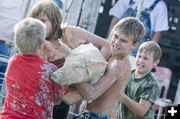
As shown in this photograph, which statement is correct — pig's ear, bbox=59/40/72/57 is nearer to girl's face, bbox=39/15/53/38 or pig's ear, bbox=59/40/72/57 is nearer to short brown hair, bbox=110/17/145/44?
girl's face, bbox=39/15/53/38

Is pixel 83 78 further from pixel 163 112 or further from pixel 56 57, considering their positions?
pixel 163 112

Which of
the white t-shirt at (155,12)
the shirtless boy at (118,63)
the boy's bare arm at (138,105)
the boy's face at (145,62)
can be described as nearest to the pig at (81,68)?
the shirtless boy at (118,63)

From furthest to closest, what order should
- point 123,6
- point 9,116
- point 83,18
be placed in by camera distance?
point 123,6 < point 83,18 < point 9,116

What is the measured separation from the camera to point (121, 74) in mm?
3035

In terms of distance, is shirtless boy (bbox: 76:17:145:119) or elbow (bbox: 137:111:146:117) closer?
shirtless boy (bbox: 76:17:145:119)

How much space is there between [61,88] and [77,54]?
0.25 meters

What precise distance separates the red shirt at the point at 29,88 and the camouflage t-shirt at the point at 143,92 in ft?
3.76

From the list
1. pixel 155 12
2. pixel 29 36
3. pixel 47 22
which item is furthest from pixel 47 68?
pixel 155 12

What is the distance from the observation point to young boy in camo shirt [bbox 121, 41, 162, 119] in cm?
367

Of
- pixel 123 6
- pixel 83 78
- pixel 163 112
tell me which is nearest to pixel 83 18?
pixel 123 6

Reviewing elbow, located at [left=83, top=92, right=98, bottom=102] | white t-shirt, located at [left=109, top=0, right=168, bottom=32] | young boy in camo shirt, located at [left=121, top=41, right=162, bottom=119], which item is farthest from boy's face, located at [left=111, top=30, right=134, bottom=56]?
white t-shirt, located at [left=109, top=0, right=168, bottom=32]

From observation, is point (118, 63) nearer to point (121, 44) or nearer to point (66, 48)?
point (121, 44)

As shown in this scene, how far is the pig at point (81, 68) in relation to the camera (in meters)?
2.77

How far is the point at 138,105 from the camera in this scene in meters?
3.63
